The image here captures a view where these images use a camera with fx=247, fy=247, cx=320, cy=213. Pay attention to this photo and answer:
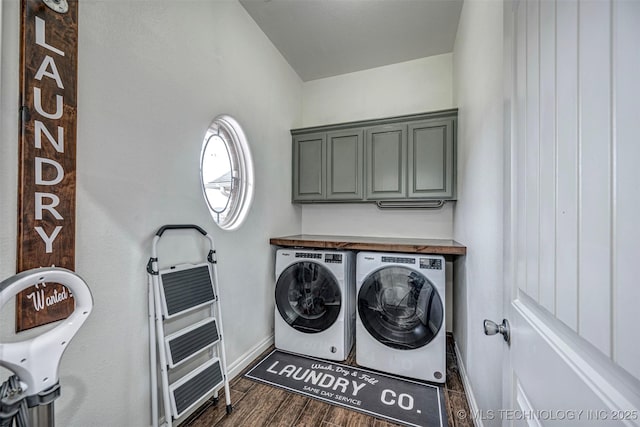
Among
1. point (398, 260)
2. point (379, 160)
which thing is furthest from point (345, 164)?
point (398, 260)

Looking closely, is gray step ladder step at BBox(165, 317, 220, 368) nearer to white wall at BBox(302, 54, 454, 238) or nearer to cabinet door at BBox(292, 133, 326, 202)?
cabinet door at BBox(292, 133, 326, 202)

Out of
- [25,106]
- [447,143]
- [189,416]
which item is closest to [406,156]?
[447,143]

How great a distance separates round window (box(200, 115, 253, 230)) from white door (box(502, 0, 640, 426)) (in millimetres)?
1843

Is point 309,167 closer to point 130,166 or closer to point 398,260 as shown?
point 398,260

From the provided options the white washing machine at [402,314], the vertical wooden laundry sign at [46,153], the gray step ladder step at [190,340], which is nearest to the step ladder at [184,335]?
the gray step ladder step at [190,340]

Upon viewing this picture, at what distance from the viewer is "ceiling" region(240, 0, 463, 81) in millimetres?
2092

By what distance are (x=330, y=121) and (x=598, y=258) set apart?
121 inches

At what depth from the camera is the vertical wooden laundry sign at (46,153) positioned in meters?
0.90

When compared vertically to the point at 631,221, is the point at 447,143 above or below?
above

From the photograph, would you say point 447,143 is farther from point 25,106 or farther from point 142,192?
point 25,106

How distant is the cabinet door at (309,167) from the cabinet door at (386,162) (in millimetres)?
525

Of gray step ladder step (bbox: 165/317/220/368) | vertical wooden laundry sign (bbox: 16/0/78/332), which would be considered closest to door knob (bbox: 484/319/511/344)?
gray step ladder step (bbox: 165/317/220/368)

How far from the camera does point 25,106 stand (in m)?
0.90

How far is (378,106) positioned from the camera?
2.99 metres
